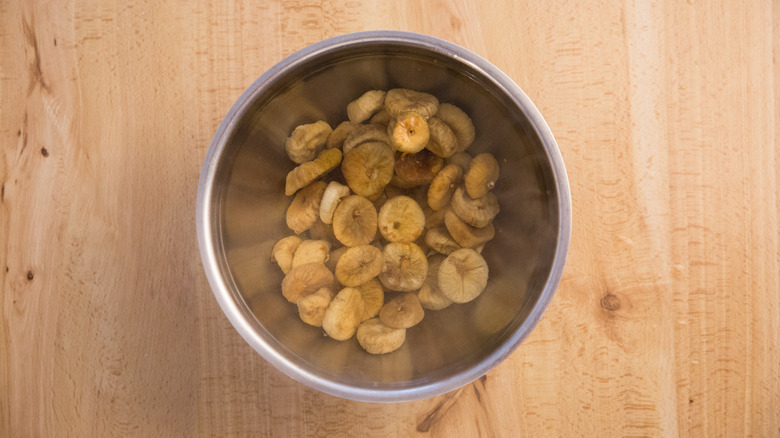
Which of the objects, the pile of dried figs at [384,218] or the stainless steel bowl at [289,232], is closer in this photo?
the stainless steel bowl at [289,232]

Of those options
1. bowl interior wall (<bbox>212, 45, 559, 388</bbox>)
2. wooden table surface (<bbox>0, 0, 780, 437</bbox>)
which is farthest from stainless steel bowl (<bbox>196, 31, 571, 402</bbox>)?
wooden table surface (<bbox>0, 0, 780, 437</bbox>)

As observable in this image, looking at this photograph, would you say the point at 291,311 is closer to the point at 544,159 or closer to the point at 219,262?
the point at 219,262

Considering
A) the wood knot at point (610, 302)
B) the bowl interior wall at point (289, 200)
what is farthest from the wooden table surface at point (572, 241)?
the bowl interior wall at point (289, 200)

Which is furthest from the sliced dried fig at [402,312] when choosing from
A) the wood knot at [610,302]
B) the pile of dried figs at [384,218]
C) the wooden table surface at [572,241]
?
the wood knot at [610,302]

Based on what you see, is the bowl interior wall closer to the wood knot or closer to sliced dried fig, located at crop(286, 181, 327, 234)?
sliced dried fig, located at crop(286, 181, 327, 234)

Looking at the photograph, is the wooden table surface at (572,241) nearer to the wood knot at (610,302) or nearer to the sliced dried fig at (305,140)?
the wood knot at (610,302)

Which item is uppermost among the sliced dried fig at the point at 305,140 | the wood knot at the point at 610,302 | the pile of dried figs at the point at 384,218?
the sliced dried fig at the point at 305,140

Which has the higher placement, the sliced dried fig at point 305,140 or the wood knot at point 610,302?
the sliced dried fig at point 305,140

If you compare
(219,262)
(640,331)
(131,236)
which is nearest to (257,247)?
(219,262)

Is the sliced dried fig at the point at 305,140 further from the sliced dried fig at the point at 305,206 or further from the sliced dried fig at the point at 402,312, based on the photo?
the sliced dried fig at the point at 402,312

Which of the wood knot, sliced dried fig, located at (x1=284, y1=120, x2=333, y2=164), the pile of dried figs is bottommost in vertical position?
the wood knot
